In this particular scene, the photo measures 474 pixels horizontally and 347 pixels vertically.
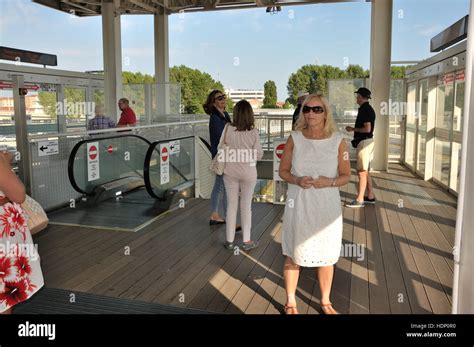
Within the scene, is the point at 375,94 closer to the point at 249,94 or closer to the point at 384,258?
the point at 384,258

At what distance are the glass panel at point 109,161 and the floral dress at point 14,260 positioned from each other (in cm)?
468

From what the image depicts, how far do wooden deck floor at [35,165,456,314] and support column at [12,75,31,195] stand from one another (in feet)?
3.03

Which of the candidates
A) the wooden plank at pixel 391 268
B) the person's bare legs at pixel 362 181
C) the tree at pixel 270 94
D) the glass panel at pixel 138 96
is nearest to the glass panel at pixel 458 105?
the person's bare legs at pixel 362 181

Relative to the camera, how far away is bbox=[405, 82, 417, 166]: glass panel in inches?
458

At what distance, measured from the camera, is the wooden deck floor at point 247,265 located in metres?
3.72

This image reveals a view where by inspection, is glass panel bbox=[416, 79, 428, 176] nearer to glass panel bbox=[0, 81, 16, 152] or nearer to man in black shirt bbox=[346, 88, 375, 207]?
man in black shirt bbox=[346, 88, 375, 207]

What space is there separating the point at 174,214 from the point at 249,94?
1541 inches

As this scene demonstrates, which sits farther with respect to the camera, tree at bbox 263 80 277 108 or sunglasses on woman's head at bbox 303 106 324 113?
tree at bbox 263 80 277 108

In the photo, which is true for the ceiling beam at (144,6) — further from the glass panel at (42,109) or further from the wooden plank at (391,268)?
the wooden plank at (391,268)

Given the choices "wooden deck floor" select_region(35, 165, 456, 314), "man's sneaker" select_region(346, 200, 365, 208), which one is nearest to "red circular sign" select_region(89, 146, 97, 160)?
"wooden deck floor" select_region(35, 165, 456, 314)

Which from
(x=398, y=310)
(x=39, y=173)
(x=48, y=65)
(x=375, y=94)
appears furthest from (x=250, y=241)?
(x=48, y=65)

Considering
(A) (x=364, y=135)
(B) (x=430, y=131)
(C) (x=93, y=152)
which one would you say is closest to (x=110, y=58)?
(C) (x=93, y=152)

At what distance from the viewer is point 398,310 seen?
3492 millimetres

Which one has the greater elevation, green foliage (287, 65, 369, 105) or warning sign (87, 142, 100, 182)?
green foliage (287, 65, 369, 105)
